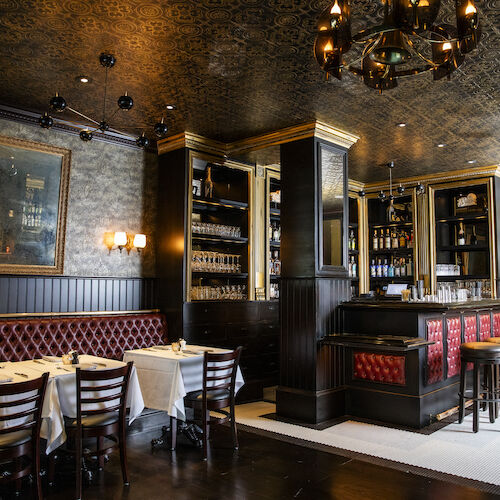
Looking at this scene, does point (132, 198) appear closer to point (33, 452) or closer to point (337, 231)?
point (337, 231)

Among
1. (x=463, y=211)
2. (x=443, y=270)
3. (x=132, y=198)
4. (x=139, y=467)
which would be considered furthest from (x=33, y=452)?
(x=463, y=211)

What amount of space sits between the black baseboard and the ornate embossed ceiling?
3.47 m

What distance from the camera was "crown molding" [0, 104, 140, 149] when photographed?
607 centimetres

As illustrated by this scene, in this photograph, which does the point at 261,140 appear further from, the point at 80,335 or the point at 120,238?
the point at 80,335

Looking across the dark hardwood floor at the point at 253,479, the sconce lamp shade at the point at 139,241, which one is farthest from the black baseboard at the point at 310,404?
the sconce lamp shade at the point at 139,241

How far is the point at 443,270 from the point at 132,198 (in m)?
5.90

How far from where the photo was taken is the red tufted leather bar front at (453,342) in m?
6.50

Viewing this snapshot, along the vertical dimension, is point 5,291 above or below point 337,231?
below

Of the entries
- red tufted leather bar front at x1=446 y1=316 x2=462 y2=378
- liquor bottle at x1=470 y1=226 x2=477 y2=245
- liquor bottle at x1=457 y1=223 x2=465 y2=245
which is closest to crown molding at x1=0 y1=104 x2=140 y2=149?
red tufted leather bar front at x1=446 y1=316 x2=462 y2=378

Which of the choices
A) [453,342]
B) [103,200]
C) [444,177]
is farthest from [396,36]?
[444,177]

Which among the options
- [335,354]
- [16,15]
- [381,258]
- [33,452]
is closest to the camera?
[33,452]

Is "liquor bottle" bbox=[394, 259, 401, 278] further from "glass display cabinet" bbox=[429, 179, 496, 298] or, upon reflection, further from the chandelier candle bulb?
the chandelier candle bulb

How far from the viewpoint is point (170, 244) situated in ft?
23.9

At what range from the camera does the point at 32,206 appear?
6.31 meters
